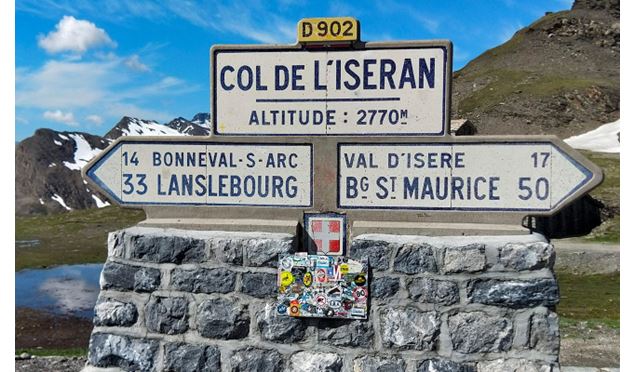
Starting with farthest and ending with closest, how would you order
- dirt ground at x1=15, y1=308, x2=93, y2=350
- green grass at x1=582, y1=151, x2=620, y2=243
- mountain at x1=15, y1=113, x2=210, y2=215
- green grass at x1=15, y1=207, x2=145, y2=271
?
1. mountain at x1=15, y1=113, x2=210, y2=215
2. green grass at x1=15, y1=207, x2=145, y2=271
3. green grass at x1=582, y1=151, x2=620, y2=243
4. dirt ground at x1=15, y1=308, x2=93, y2=350

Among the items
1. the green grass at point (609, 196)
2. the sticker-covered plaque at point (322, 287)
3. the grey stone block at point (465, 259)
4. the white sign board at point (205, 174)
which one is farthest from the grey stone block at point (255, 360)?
the green grass at point (609, 196)

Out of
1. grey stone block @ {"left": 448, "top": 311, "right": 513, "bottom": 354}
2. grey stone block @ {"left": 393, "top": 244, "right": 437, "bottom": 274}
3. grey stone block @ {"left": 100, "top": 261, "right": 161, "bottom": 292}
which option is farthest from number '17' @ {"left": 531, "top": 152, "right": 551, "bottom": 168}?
grey stone block @ {"left": 100, "top": 261, "right": 161, "bottom": 292}

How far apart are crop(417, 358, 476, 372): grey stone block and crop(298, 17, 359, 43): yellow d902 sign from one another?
2.22 meters

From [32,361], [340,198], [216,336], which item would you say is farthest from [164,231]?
[32,361]

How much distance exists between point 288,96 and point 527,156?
5.50ft

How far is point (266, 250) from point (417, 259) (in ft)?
3.37

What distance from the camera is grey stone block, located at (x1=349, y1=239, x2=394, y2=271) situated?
3.50 m

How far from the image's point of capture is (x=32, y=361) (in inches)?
315

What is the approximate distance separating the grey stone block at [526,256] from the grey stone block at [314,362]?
1272 mm

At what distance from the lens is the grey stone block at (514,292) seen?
3.32 meters

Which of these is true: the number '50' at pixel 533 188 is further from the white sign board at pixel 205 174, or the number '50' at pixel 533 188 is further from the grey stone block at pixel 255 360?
the grey stone block at pixel 255 360

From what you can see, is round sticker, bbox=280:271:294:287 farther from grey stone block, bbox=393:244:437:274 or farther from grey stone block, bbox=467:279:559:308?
grey stone block, bbox=467:279:559:308

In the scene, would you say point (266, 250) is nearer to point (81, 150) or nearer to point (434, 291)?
point (434, 291)

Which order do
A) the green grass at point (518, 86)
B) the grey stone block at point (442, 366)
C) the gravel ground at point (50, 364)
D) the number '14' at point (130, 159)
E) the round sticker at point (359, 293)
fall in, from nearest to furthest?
the grey stone block at point (442, 366) < the round sticker at point (359, 293) < the number '14' at point (130, 159) < the gravel ground at point (50, 364) < the green grass at point (518, 86)
